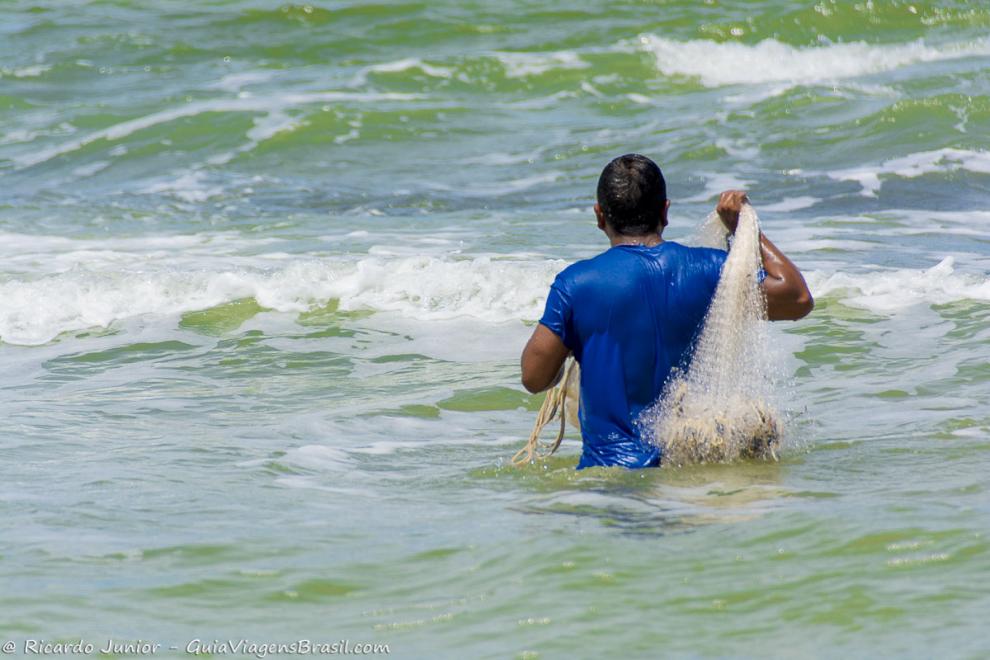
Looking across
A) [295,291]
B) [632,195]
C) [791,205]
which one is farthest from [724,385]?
[791,205]

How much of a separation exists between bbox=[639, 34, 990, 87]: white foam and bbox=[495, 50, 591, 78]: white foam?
1106mm

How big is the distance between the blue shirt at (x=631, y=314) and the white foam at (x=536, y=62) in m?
14.2

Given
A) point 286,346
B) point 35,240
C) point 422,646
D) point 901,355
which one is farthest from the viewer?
point 35,240

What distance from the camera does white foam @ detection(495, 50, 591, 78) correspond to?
62.2ft

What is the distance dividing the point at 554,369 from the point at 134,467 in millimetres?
1906

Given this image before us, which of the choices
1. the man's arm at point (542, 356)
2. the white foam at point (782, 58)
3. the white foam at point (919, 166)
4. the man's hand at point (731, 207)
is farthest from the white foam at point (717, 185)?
the man's arm at point (542, 356)

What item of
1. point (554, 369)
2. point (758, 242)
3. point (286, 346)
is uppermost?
point (758, 242)

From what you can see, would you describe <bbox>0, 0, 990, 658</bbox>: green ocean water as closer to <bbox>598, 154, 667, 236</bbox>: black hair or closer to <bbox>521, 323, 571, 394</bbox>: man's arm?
<bbox>521, 323, 571, 394</bbox>: man's arm

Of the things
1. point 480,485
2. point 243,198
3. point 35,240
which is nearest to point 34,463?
point 480,485

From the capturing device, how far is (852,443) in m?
5.83

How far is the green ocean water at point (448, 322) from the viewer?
400cm

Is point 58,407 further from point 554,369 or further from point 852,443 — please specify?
point 852,443

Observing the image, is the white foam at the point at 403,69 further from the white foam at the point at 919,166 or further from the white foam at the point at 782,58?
the white foam at the point at 919,166

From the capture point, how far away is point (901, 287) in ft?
30.3
